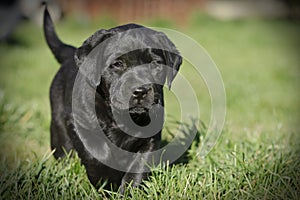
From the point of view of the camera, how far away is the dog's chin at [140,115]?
2.98 metres

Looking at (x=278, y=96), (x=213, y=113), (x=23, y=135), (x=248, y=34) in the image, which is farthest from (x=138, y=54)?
(x=248, y=34)

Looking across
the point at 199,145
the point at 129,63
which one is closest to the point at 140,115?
the point at 129,63

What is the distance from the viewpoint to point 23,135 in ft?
14.3

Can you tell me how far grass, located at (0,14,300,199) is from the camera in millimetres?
2916

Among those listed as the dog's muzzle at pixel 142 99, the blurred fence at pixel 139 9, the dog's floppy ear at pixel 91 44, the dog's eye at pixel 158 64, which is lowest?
the blurred fence at pixel 139 9

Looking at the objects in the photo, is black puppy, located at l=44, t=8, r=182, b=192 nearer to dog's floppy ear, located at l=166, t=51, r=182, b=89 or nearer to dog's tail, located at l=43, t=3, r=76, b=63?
dog's floppy ear, located at l=166, t=51, r=182, b=89

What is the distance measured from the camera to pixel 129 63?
3.10 metres

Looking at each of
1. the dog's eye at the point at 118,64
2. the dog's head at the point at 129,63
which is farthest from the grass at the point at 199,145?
the dog's eye at the point at 118,64

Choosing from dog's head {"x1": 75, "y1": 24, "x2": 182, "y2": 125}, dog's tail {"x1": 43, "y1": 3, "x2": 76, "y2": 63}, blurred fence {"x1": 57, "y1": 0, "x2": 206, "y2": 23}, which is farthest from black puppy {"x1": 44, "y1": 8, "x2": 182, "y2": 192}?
blurred fence {"x1": 57, "y1": 0, "x2": 206, "y2": 23}

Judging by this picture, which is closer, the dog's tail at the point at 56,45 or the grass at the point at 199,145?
the grass at the point at 199,145

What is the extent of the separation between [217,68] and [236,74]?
19.2 inches

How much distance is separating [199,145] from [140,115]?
922 mm

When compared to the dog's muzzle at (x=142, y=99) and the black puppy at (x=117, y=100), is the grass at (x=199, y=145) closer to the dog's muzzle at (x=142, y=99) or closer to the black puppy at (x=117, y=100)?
the black puppy at (x=117, y=100)

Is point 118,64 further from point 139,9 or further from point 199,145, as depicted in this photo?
point 139,9
